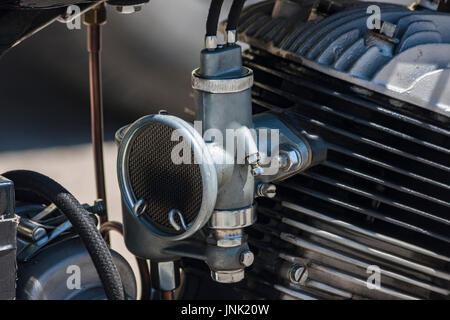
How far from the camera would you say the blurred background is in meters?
2.58

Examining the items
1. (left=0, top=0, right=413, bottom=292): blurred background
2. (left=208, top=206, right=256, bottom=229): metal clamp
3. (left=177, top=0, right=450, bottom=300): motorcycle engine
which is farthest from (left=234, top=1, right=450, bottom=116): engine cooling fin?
(left=0, top=0, right=413, bottom=292): blurred background

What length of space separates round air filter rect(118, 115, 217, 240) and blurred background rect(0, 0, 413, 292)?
4.96 ft

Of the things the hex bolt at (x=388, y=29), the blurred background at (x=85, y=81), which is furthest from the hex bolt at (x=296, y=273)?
the blurred background at (x=85, y=81)

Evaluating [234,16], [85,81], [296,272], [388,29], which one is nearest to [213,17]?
[234,16]

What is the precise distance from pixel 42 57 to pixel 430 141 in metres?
2.14

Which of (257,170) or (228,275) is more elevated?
(257,170)

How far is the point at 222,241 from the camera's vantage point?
941mm

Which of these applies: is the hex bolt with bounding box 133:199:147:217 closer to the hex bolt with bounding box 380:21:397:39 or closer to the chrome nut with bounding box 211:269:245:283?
the chrome nut with bounding box 211:269:245:283

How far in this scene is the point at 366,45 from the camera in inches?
41.1

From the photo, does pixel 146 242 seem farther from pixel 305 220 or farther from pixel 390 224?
pixel 390 224

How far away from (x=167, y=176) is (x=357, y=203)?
32cm

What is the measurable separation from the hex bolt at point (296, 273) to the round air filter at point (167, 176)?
22cm

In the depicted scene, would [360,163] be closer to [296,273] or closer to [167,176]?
[296,273]

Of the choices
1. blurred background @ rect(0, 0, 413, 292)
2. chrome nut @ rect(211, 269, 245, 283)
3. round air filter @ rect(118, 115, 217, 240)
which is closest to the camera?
round air filter @ rect(118, 115, 217, 240)
